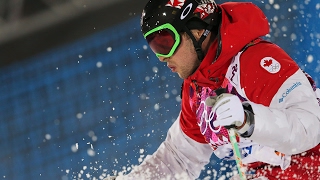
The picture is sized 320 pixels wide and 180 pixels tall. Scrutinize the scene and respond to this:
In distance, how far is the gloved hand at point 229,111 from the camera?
1.78 meters

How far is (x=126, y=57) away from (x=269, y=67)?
232 centimetres

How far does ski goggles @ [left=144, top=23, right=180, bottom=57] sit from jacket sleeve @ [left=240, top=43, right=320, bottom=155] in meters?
0.30

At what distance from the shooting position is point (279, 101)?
200 cm

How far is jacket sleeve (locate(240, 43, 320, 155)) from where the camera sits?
1.85 m

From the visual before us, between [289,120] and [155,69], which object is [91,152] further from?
[289,120]

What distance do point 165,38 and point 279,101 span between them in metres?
0.59

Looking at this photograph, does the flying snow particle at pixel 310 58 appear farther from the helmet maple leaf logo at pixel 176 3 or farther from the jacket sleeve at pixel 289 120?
the jacket sleeve at pixel 289 120

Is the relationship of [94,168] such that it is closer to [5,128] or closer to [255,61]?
[5,128]

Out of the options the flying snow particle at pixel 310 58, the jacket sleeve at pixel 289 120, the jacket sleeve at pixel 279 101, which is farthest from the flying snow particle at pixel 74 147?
the jacket sleeve at pixel 289 120

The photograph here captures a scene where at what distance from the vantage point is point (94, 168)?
157 inches

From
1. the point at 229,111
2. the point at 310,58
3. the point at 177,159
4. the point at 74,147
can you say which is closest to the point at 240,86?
the point at 229,111

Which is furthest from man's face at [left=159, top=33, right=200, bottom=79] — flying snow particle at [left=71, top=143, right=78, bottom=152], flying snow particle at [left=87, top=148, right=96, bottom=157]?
flying snow particle at [left=71, top=143, right=78, bottom=152]

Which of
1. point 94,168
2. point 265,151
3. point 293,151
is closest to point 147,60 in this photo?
point 94,168

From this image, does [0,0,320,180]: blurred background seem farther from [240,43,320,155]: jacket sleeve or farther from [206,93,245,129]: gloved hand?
[206,93,245,129]: gloved hand
